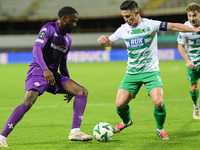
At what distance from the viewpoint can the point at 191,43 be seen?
6.96 meters

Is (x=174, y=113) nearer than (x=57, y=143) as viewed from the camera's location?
No

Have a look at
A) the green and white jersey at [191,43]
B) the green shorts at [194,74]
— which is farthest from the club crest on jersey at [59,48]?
the green shorts at [194,74]

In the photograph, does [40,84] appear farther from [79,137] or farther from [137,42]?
[137,42]

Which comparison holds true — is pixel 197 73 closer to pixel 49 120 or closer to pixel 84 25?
pixel 49 120

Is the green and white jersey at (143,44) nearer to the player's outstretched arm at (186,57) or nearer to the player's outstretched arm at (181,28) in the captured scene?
the player's outstretched arm at (181,28)

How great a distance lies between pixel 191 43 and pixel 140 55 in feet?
6.37

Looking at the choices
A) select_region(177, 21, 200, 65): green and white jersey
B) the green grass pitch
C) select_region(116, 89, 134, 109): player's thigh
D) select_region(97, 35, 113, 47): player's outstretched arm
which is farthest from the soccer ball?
select_region(177, 21, 200, 65): green and white jersey

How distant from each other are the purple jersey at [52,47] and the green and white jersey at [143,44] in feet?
3.08

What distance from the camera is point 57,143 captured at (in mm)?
5152

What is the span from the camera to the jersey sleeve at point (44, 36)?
16.5 ft

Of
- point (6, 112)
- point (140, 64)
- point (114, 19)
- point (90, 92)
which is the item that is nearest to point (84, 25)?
point (114, 19)

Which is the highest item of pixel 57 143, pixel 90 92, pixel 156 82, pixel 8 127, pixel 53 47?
pixel 53 47

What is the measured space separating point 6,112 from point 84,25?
29.5 meters

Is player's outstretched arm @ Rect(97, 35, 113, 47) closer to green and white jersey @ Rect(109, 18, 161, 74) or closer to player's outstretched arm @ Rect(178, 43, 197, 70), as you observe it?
green and white jersey @ Rect(109, 18, 161, 74)
